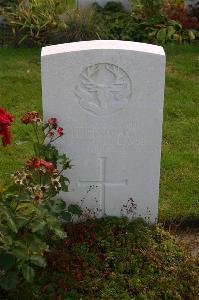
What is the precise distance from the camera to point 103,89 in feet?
13.5

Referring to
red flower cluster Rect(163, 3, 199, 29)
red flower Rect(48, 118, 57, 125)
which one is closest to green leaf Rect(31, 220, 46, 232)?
red flower Rect(48, 118, 57, 125)

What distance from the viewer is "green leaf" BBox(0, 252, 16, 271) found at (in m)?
3.41

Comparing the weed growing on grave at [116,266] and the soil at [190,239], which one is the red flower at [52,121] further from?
the soil at [190,239]

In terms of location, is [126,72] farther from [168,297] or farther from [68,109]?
[168,297]

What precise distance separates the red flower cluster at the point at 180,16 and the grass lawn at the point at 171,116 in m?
0.48

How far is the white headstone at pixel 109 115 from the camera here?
13.2 feet

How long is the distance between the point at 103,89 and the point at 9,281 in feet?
4.76

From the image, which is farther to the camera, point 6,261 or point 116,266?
point 116,266

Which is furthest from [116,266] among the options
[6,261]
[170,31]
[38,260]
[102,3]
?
[102,3]

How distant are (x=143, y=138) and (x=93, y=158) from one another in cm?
39

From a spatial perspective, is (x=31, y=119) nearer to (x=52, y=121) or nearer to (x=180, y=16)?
(x=52, y=121)

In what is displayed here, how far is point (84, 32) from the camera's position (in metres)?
8.26

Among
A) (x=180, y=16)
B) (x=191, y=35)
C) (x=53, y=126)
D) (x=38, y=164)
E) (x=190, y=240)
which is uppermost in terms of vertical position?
(x=180, y=16)

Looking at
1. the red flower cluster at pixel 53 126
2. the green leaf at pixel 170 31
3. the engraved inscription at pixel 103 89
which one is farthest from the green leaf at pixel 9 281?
the green leaf at pixel 170 31
